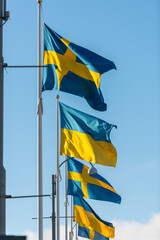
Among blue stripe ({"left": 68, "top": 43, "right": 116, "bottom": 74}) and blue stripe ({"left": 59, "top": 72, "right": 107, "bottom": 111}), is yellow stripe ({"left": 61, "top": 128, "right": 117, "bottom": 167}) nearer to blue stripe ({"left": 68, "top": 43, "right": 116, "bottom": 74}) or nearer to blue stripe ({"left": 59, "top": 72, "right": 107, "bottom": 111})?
blue stripe ({"left": 59, "top": 72, "right": 107, "bottom": 111})

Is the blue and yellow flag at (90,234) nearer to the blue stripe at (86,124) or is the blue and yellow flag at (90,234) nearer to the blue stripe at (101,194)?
the blue stripe at (101,194)

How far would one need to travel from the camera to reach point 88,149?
20.8 m

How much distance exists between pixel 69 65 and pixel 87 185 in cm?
936

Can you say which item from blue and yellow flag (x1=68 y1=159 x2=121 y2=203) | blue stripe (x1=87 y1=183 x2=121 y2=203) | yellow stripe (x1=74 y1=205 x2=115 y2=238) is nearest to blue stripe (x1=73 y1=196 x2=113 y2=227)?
yellow stripe (x1=74 y1=205 x2=115 y2=238)

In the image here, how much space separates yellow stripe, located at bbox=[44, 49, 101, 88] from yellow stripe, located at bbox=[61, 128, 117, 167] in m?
2.48

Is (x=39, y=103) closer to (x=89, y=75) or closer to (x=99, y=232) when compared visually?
(x=89, y=75)

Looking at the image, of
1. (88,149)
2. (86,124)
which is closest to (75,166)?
(86,124)

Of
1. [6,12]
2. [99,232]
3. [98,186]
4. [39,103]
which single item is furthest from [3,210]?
[99,232]

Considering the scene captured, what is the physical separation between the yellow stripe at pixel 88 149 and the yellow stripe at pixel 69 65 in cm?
248

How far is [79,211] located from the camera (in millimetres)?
33406

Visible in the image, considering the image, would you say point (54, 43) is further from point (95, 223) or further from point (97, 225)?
point (97, 225)

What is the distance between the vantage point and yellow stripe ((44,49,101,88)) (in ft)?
63.3

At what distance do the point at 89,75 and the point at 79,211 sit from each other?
15.3 meters

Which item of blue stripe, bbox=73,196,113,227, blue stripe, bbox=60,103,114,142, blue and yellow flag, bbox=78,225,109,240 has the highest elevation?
blue stripe, bbox=60,103,114,142
